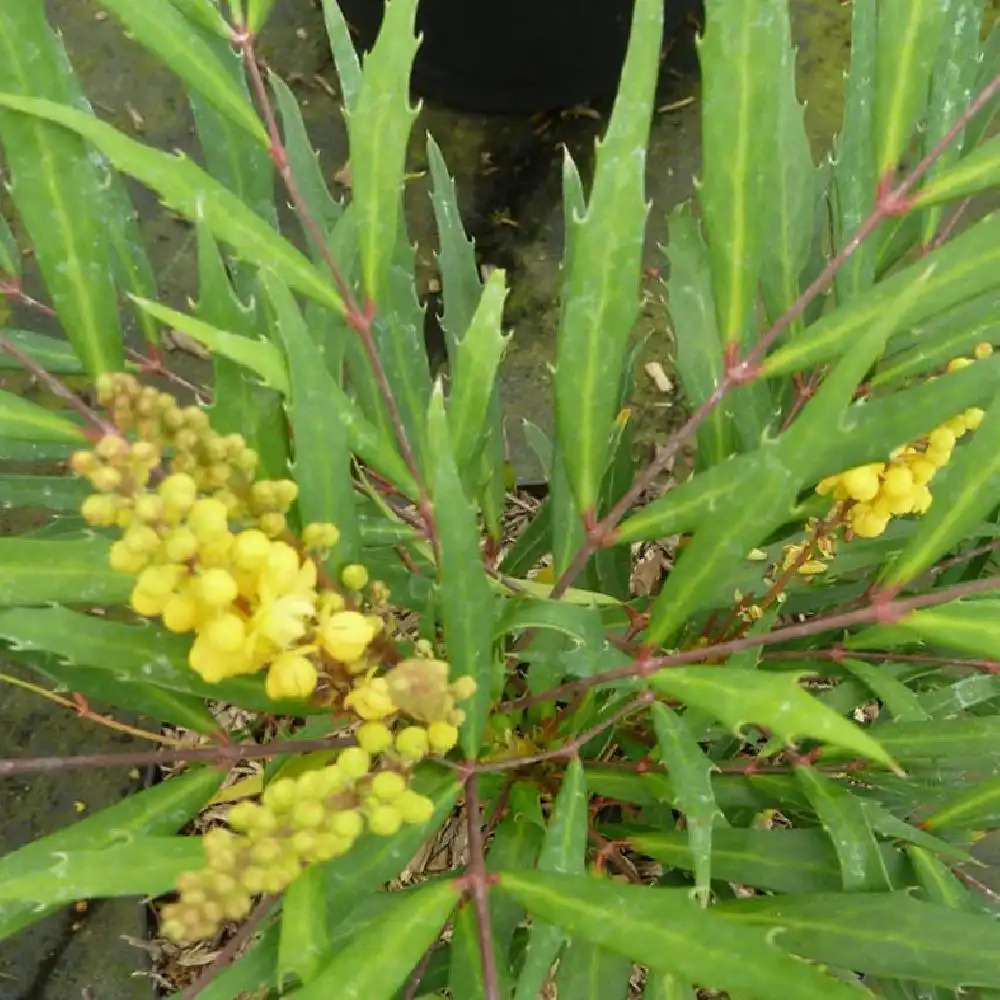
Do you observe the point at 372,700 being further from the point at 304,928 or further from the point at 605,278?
the point at 605,278

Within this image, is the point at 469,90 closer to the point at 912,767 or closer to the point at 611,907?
the point at 912,767

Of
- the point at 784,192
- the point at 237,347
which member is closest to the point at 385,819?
the point at 237,347

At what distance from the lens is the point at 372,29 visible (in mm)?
1304

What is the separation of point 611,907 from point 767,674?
0.13 metres

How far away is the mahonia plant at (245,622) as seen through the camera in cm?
37

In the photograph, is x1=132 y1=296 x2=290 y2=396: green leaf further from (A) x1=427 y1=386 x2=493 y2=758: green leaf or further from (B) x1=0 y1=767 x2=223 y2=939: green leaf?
(B) x1=0 y1=767 x2=223 y2=939: green leaf

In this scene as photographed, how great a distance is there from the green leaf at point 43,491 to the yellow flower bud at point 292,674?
0.37 metres

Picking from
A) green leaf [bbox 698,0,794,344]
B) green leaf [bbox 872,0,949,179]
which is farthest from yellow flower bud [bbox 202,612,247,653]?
→ green leaf [bbox 872,0,949,179]

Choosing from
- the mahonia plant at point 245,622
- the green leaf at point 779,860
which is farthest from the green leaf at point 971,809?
the mahonia plant at point 245,622

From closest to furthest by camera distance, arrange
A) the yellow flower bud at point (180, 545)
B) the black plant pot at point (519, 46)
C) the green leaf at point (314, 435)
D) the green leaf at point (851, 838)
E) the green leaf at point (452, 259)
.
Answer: the yellow flower bud at point (180, 545) → the green leaf at point (314, 435) → the green leaf at point (851, 838) → the green leaf at point (452, 259) → the black plant pot at point (519, 46)

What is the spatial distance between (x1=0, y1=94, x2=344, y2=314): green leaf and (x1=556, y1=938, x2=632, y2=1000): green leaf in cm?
42

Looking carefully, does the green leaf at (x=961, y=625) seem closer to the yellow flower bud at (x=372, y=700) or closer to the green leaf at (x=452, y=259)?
the yellow flower bud at (x=372, y=700)

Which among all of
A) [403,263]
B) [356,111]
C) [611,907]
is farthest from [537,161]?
[611,907]

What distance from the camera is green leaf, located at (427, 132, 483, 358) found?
77 cm
